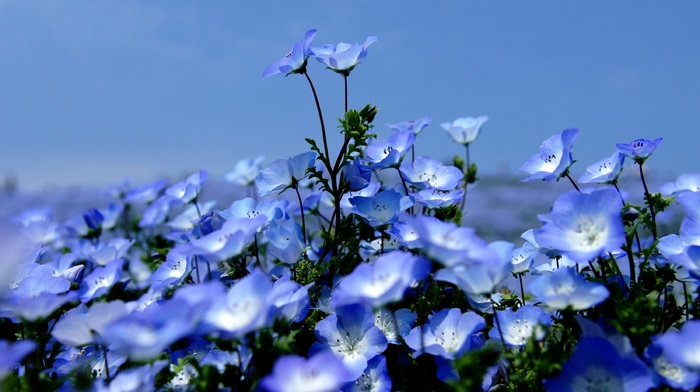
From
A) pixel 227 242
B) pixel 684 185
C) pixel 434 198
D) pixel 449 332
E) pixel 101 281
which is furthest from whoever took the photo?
pixel 101 281

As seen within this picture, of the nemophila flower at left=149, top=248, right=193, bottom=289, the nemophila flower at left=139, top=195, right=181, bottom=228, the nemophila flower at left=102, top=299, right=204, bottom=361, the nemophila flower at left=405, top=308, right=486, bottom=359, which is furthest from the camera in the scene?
the nemophila flower at left=139, top=195, right=181, bottom=228

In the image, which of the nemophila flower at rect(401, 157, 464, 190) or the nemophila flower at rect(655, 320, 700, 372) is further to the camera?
the nemophila flower at rect(401, 157, 464, 190)

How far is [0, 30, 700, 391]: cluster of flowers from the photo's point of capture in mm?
1307

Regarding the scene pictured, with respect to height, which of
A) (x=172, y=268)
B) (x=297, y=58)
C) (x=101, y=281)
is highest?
(x=297, y=58)

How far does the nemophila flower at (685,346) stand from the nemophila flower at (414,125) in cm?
118

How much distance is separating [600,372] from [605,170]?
76 centimetres

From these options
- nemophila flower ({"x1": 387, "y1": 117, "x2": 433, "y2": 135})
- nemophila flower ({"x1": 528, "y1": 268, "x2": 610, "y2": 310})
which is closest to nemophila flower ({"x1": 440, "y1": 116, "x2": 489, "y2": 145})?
nemophila flower ({"x1": 387, "y1": 117, "x2": 433, "y2": 135})

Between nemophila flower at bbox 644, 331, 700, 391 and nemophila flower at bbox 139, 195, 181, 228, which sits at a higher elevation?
nemophila flower at bbox 644, 331, 700, 391

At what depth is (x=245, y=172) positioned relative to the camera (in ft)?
10.3

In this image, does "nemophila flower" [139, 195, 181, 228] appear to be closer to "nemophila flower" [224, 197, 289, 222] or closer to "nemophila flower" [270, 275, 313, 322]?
"nemophila flower" [224, 197, 289, 222]

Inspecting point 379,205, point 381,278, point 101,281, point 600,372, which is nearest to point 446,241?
point 381,278

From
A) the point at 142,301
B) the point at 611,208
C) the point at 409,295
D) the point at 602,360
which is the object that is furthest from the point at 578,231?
the point at 142,301

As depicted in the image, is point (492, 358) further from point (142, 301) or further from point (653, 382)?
point (142, 301)

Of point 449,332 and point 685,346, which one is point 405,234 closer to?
point 449,332
